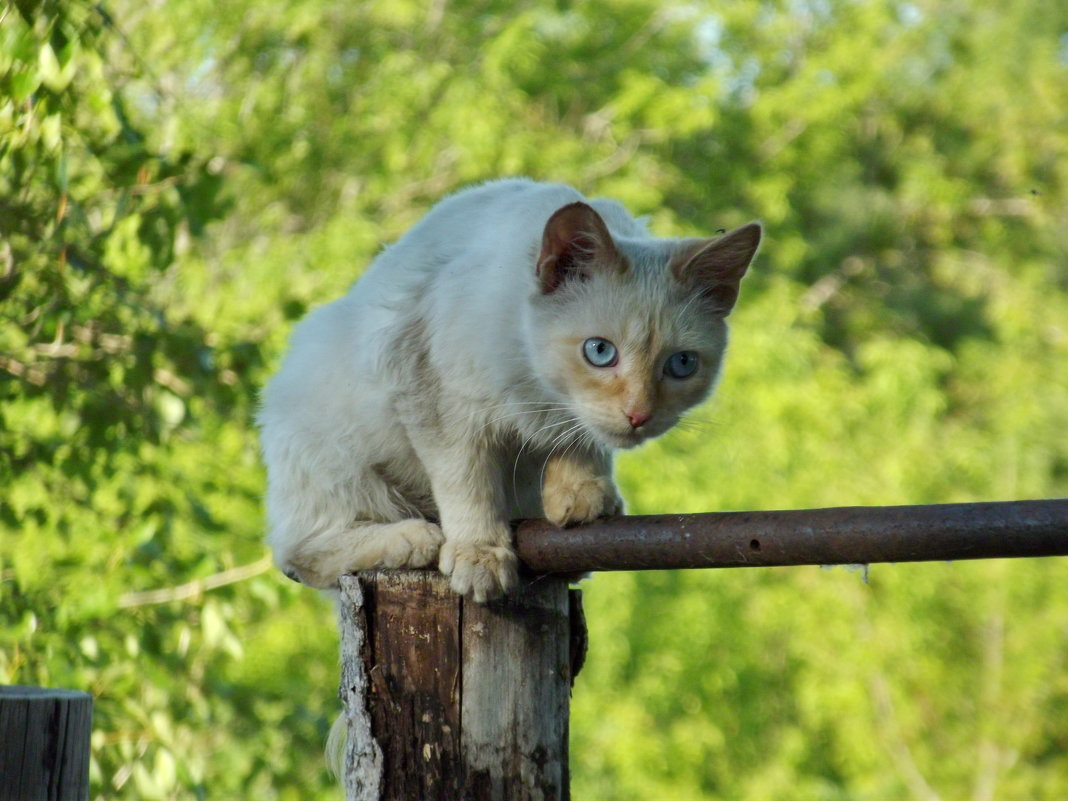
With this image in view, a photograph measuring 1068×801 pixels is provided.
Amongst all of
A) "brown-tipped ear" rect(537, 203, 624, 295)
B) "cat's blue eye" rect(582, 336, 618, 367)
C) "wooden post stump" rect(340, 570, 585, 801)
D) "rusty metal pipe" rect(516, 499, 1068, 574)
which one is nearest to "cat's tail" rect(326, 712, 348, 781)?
"wooden post stump" rect(340, 570, 585, 801)

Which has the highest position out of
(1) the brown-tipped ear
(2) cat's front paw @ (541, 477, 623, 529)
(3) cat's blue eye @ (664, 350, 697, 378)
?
(1) the brown-tipped ear

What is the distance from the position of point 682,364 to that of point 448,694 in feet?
2.90

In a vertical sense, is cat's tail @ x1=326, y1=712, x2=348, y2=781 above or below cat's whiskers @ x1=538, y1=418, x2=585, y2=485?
below

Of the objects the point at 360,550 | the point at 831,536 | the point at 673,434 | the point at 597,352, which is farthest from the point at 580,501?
the point at 673,434

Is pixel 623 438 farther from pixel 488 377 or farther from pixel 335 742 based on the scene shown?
pixel 335 742

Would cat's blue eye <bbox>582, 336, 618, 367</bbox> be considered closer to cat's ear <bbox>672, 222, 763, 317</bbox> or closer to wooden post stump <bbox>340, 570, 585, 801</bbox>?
cat's ear <bbox>672, 222, 763, 317</bbox>

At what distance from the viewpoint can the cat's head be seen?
96.0 inches

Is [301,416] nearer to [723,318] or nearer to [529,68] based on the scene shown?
[723,318]

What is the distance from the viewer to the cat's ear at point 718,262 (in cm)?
249

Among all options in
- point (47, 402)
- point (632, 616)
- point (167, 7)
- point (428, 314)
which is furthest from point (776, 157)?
point (428, 314)

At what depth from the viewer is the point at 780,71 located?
36.1 ft

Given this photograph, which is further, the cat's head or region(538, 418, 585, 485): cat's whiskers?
region(538, 418, 585, 485): cat's whiskers

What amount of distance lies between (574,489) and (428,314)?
1.59ft

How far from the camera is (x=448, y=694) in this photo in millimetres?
2068
